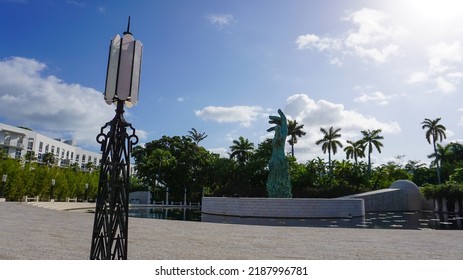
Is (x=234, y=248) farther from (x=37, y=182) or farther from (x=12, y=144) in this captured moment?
(x=12, y=144)

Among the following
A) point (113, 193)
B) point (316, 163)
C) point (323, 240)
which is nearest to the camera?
point (113, 193)

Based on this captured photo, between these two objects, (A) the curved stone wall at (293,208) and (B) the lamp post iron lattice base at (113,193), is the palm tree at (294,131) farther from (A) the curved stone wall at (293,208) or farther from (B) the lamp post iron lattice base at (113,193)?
(B) the lamp post iron lattice base at (113,193)

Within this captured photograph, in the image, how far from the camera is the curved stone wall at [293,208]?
1950 centimetres

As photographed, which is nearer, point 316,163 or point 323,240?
point 323,240

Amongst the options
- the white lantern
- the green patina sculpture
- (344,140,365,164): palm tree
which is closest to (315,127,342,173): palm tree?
(344,140,365,164): palm tree

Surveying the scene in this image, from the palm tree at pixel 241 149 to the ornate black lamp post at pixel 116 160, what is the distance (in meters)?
43.3

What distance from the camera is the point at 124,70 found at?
3.61m

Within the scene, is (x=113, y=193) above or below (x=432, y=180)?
below

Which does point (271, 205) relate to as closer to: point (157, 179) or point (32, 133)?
point (157, 179)

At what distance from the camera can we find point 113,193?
332cm

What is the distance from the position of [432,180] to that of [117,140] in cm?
5546

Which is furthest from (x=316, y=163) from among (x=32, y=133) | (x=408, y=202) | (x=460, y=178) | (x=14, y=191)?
(x=32, y=133)

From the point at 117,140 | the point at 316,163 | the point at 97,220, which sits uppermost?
the point at 316,163

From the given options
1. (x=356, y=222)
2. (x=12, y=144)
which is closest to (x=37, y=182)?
(x=12, y=144)
